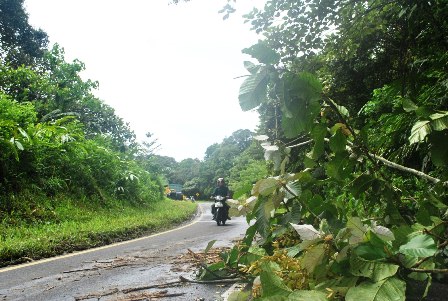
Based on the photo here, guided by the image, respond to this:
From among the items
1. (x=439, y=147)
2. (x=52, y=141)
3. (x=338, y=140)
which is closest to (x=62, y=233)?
(x=52, y=141)

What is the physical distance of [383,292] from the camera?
0.83 meters

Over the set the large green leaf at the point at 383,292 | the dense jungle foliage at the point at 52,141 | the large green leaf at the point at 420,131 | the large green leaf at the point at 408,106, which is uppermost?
the dense jungle foliage at the point at 52,141

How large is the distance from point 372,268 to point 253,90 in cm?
57

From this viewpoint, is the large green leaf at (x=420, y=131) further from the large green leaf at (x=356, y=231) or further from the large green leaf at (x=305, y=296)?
the large green leaf at (x=305, y=296)

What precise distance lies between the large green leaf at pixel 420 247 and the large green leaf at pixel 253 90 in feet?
1.76

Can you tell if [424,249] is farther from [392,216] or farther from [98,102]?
[98,102]

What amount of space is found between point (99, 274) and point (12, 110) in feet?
25.9

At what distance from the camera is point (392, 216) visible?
1513 mm

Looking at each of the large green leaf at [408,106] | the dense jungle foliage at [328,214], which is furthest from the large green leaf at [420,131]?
the large green leaf at [408,106]

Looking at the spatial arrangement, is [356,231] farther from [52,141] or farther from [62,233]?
[52,141]

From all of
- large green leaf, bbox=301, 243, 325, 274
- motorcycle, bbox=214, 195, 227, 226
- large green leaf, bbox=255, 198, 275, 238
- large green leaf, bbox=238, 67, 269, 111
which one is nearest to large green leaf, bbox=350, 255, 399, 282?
large green leaf, bbox=301, 243, 325, 274

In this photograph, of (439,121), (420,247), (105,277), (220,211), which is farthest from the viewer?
(220,211)

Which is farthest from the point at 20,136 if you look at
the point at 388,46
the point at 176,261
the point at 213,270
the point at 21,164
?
the point at 213,270

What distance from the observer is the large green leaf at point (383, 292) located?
0.82m
